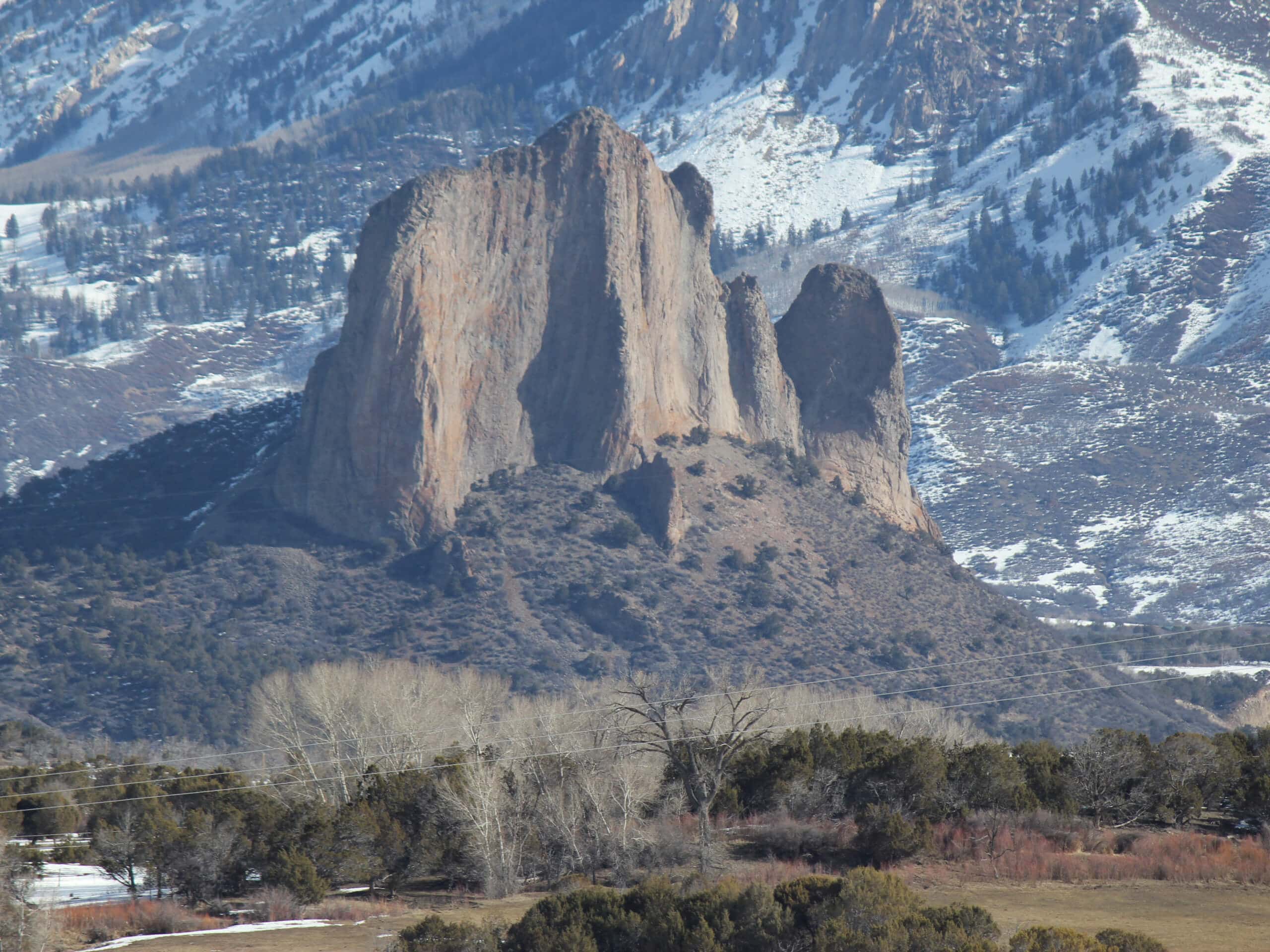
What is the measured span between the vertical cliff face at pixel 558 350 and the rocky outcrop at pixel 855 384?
0.16 meters

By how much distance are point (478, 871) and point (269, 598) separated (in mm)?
70978

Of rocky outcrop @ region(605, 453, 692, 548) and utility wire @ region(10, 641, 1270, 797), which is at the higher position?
rocky outcrop @ region(605, 453, 692, 548)

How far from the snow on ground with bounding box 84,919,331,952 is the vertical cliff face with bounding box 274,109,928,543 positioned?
75.2 metres

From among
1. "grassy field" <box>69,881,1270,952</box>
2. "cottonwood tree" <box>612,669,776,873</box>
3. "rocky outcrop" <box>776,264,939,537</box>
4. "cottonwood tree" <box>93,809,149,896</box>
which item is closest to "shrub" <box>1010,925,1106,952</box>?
"grassy field" <box>69,881,1270,952</box>

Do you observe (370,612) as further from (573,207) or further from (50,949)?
(50,949)

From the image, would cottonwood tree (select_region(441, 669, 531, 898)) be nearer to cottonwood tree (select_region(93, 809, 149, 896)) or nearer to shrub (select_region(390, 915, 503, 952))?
cottonwood tree (select_region(93, 809, 149, 896))

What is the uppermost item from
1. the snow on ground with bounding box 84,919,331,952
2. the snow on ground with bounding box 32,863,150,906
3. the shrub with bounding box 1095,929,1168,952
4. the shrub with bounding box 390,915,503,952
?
the shrub with bounding box 1095,929,1168,952

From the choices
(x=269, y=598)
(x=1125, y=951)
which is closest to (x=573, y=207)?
(x=269, y=598)

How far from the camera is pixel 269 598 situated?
4653 inches

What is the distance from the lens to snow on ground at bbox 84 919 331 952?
43281mm

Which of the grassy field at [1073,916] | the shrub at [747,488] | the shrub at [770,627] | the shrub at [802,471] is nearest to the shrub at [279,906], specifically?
the grassy field at [1073,916]

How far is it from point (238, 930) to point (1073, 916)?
64.6 feet

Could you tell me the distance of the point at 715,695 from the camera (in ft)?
208

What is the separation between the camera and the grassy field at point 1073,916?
41250mm
